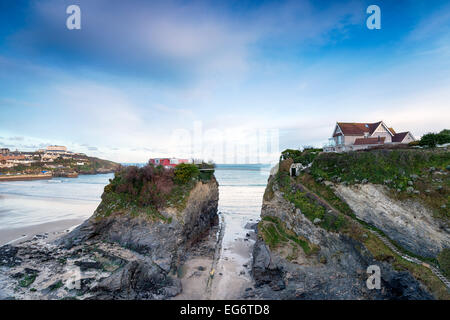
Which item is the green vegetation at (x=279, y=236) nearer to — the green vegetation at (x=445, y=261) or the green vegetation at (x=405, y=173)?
the green vegetation at (x=405, y=173)

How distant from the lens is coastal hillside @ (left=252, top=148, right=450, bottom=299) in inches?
489

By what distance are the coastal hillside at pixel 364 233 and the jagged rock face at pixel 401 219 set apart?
0.05 meters

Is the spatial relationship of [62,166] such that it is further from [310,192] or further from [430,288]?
[430,288]

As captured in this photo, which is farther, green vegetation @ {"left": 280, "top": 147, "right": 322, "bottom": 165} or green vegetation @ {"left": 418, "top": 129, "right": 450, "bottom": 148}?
green vegetation @ {"left": 280, "top": 147, "right": 322, "bottom": 165}

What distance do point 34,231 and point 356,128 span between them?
4830 cm

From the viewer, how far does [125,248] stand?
711 inches

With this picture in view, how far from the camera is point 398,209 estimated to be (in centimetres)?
1441

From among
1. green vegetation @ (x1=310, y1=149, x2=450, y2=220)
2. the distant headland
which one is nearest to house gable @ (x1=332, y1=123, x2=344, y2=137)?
green vegetation @ (x1=310, y1=149, x2=450, y2=220)

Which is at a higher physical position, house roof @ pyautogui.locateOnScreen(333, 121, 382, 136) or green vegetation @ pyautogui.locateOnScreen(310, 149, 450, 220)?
house roof @ pyautogui.locateOnScreen(333, 121, 382, 136)

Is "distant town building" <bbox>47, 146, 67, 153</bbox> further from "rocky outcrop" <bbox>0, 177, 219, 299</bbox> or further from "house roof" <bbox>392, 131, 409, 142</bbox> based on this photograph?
"house roof" <bbox>392, 131, 409, 142</bbox>

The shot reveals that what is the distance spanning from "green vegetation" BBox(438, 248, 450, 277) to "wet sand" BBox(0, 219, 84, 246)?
36.1 m

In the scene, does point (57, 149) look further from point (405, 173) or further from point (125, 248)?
point (405, 173)
